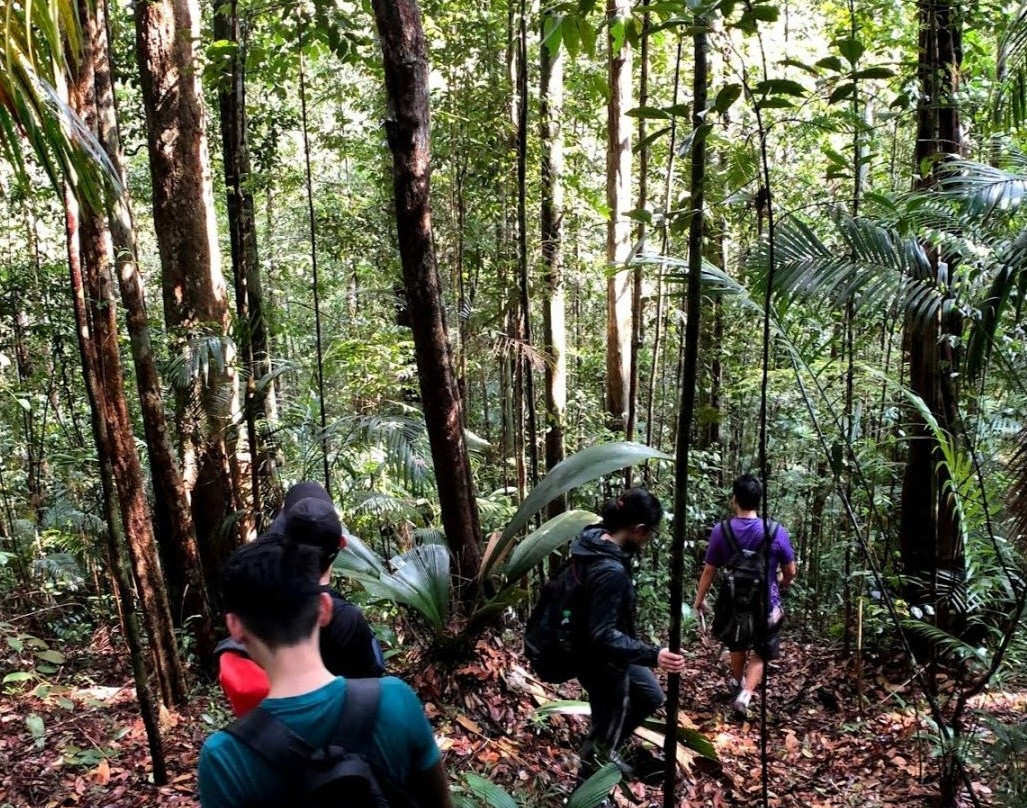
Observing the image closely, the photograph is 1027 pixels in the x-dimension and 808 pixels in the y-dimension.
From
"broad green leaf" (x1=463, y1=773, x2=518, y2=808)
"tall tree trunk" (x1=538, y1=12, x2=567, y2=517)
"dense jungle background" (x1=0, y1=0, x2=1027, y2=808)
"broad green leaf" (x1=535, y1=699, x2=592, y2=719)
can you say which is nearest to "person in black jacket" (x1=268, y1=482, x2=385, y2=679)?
"broad green leaf" (x1=463, y1=773, x2=518, y2=808)

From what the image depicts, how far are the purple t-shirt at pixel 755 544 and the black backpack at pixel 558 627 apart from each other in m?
2.05

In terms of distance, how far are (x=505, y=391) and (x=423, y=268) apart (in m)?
4.47

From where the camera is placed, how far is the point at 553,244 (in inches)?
314

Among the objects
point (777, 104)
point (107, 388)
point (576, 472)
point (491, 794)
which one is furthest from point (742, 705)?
point (107, 388)

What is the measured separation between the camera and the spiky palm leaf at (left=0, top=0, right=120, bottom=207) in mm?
1771

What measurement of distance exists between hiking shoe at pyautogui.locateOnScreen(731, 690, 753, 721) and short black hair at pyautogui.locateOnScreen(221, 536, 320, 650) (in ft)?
15.3

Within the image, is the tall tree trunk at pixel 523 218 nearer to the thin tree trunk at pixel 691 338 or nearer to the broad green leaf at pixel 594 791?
the broad green leaf at pixel 594 791

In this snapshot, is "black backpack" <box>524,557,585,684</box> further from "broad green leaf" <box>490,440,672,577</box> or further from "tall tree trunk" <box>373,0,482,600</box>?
"tall tree trunk" <box>373,0,482,600</box>

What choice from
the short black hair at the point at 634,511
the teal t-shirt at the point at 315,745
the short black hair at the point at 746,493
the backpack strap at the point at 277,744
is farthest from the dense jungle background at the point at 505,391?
the backpack strap at the point at 277,744

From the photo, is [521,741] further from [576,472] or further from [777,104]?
[777,104]

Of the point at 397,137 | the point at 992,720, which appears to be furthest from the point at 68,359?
the point at 992,720

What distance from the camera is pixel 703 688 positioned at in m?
6.38

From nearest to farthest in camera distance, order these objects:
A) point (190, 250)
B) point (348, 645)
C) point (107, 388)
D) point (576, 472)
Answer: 1. point (348, 645)
2. point (107, 388)
3. point (576, 472)
4. point (190, 250)

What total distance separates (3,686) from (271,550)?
5326 millimetres
